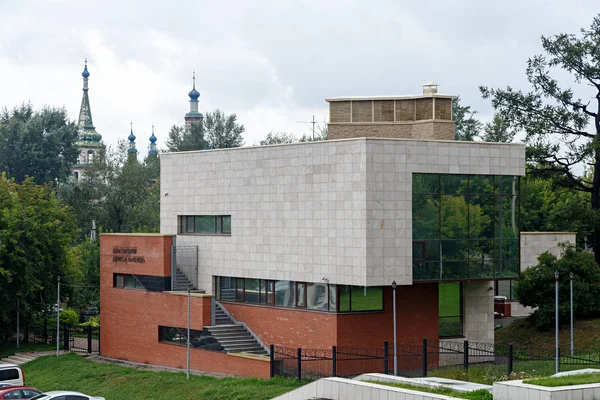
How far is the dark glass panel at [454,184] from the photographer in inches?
1569

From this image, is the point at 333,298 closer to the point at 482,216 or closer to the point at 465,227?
the point at 465,227

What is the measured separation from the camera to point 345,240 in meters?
38.9

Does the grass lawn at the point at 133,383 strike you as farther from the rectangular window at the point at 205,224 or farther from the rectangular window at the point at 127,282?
the rectangular window at the point at 205,224

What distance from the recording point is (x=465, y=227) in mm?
40438

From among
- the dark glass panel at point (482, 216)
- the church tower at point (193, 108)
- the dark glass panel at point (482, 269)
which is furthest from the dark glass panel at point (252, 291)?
the church tower at point (193, 108)

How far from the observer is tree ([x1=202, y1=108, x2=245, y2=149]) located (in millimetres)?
107188

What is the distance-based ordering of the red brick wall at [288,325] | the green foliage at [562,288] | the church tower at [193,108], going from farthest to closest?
the church tower at [193,108], the green foliage at [562,288], the red brick wall at [288,325]

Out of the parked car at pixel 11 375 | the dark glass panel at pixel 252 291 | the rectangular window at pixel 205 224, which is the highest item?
the rectangular window at pixel 205 224

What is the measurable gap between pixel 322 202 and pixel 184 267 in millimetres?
10328

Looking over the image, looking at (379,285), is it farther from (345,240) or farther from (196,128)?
(196,128)

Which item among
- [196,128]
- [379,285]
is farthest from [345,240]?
[196,128]

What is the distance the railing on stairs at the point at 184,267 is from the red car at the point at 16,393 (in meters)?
10.3

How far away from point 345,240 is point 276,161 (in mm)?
5605

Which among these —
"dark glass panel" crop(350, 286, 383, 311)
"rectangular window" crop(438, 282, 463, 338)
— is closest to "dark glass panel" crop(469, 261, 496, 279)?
"rectangular window" crop(438, 282, 463, 338)
